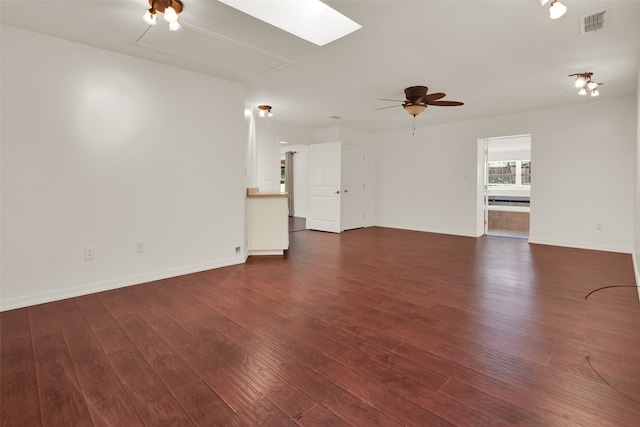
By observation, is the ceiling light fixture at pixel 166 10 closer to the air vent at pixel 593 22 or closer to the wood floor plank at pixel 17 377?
the wood floor plank at pixel 17 377

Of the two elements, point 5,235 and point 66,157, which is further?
point 66,157

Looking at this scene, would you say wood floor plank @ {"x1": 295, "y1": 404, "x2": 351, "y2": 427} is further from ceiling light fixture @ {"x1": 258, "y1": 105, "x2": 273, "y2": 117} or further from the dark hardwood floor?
ceiling light fixture @ {"x1": 258, "y1": 105, "x2": 273, "y2": 117}

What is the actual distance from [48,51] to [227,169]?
205 cm

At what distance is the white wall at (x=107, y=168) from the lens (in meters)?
2.81

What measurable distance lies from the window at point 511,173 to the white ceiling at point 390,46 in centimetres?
601

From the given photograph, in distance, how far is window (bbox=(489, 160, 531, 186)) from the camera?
33.8 feet

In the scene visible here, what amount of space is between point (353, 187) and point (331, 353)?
5831 millimetres

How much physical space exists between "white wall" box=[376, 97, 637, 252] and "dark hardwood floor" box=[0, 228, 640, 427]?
6.24 ft

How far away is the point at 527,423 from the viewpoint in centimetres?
144

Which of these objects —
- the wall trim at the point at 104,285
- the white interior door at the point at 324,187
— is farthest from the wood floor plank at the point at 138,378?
the white interior door at the point at 324,187

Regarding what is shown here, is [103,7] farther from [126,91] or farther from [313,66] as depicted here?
[313,66]

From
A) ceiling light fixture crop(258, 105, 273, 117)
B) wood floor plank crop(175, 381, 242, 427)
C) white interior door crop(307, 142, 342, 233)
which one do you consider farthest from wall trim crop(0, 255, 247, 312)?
white interior door crop(307, 142, 342, 233)

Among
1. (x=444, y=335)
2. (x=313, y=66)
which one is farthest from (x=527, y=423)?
(x=313, y=66)

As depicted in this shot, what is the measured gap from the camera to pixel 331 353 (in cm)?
205
